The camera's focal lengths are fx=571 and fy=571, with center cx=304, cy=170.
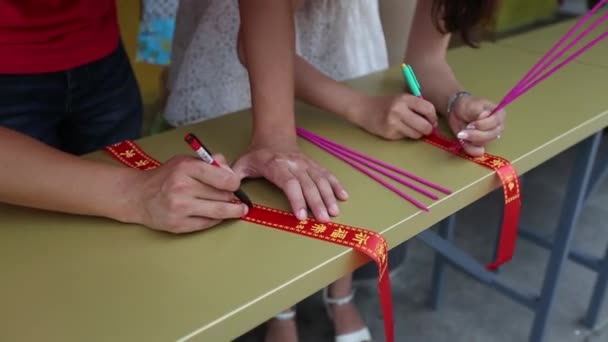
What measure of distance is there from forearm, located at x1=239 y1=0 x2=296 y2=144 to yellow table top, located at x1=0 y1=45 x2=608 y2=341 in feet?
0.21

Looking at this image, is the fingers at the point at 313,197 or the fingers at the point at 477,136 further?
the fingers at the point at 477,136

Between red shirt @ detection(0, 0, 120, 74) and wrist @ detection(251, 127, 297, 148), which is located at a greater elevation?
red shirt @ detection(0, 0, 120, 74)

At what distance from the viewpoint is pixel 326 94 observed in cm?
101

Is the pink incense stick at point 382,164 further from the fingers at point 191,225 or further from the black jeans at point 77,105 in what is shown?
the black jeans at point 77,105

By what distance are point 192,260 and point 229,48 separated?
68 centimetres

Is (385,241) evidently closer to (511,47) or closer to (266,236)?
(266,236)

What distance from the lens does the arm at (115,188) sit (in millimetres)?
660

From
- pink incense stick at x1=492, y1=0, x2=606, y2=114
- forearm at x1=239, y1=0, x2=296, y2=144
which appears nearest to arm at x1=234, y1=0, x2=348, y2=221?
forearm at x1=239, y1=0, x2=296, y2=144

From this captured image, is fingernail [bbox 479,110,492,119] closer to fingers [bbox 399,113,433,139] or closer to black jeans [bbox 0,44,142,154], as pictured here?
fingers [bbox 399,113,433,139]

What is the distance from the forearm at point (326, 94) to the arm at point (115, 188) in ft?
1.19

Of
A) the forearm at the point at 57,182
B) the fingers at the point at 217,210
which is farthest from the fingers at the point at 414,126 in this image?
the forearm at the point at 57,182

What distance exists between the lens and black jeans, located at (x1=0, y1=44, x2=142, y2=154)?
93 centimetres

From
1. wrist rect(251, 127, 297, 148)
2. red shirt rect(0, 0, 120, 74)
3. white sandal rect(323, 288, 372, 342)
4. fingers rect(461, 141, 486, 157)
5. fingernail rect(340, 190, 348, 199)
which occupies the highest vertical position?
red shirt rect(0, 0, 120, 74)

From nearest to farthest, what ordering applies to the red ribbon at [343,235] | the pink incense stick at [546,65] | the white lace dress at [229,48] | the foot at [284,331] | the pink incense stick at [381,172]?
the red ribbon at [343,235], the pink incense stick at [381,172], the pink incense stick at [546,65], the white lace dress at [229,48], the foot at [284,331]
